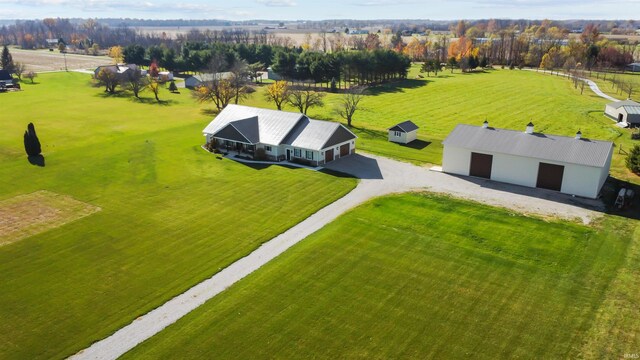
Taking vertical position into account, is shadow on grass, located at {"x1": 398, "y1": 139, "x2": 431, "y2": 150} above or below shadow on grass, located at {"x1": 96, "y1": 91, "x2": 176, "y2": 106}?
below

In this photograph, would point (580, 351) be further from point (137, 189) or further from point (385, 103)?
point (385, 103)

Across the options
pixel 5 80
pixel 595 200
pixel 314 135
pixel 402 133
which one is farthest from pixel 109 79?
pixel 595 200

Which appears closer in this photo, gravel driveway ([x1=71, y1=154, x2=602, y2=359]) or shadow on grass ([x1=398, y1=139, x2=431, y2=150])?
gravel driveway ([x1=71, y1=154, x2=602, y2=359])

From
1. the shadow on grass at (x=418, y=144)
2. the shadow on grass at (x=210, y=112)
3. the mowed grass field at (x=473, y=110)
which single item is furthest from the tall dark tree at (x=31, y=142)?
the shadow on grass at (x=418, y=144)

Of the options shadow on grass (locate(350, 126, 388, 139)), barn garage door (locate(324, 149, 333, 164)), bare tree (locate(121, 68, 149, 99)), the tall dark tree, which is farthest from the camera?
bare tree (locate(121, 68, 149, 99))

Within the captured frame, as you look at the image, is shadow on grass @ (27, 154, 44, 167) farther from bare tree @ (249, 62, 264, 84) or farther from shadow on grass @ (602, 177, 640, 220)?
bare tree @ (249, 62, 264, 84)

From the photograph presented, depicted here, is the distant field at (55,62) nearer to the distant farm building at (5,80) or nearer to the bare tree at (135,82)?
the distant farm building at (5,80)

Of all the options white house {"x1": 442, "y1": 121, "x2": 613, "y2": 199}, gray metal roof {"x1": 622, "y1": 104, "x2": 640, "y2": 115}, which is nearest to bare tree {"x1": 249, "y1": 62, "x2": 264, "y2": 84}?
white house {"x1": 442, "y1": 121, "x2": 613, "y2": 199}
